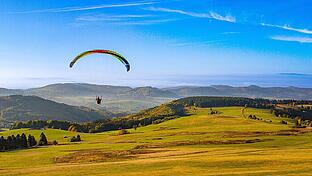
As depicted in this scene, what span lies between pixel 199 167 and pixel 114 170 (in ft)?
37.1

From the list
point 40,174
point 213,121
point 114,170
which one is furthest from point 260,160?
point 213,121

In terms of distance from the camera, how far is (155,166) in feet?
180

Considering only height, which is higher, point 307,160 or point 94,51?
point 94,51

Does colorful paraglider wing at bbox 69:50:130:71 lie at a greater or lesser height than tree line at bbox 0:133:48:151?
Result: greater

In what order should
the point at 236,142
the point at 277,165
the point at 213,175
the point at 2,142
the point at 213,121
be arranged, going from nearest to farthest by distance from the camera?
the point at 213,175, the point at 277,165, the point at 236,142, the point at 2,142, the point at 213,121

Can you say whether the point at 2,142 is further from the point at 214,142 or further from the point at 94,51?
the point at 94,51

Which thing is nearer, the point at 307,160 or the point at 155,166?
the point at 307,160

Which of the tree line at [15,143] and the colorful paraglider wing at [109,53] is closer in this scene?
the colorful paraglider wing at [109,53]

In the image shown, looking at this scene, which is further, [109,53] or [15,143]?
[15,143]

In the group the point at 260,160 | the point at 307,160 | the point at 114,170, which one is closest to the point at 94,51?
the point at 114,170

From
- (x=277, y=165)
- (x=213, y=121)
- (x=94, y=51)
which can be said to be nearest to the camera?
(x=277, y=165)

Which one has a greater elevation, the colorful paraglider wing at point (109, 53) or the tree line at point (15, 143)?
the colorful paraglider wing at point (109, 53)

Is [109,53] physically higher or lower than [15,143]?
higher

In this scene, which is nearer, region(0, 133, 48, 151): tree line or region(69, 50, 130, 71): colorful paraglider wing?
region(69, 50, 130, 71): colorful paraglider wing
